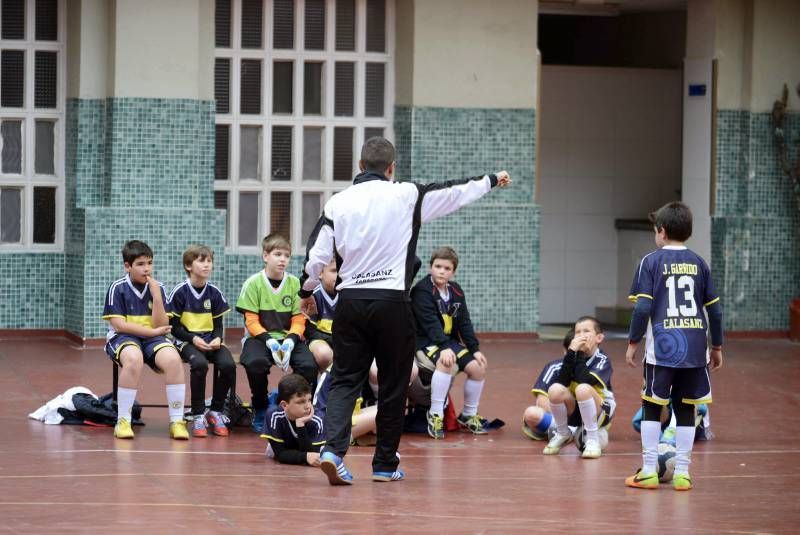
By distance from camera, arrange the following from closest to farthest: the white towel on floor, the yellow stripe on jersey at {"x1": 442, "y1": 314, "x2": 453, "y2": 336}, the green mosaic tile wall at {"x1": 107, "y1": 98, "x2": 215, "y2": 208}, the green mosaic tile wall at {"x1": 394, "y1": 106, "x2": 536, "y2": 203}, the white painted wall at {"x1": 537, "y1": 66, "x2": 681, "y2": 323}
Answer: the white towel on floor
the yellow stripe on jersey at {"x1": 442, "y1": 314, "x2": 453, "y2": 336}
the green mosaic tile wall at {"x1": 107, "y1": 98, "x2": 215, "y2": 208}
the green mosaic tile wall at {"x1": 394, "y1": 106, "x2": 536, "y2": 203}
the white painted wall at {"x1": 537, "y1": 66, "x2": 681, "y2": 323}

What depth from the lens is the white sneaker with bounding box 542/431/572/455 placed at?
873cm

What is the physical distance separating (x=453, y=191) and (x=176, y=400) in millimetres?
2448

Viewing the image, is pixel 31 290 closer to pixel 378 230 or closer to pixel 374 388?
pixel 374 388

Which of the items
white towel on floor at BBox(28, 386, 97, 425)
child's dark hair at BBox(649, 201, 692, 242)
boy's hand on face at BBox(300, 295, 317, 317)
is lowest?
white towel on floor at BBox(28, 386, 97, 425)

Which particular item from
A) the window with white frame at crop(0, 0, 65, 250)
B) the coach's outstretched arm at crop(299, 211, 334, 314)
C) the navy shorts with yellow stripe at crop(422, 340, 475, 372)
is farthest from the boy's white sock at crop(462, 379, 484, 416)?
the window with white frame at crop(0, 0, 65, 250)

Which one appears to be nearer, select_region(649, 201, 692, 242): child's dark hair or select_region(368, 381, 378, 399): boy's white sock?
select_region(649, 201, 692, 242): child's dark hair

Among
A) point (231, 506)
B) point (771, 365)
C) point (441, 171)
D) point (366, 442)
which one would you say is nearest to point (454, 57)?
point (441, 171)

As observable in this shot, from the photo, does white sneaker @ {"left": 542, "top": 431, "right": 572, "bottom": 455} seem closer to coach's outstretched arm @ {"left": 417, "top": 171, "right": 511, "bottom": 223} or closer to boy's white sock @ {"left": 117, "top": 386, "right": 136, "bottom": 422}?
coach's outstretched arm @ {"left": 417, "top": 171, "right": 511, "bottom": 223}

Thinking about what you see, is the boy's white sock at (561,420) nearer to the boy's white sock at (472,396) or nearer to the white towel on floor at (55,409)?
the boy's white sock at (472,396)

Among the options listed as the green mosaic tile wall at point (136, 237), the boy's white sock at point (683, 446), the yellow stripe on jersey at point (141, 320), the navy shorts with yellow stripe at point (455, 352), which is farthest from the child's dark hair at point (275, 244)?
the green mosaic tile wall at point (136, 237)

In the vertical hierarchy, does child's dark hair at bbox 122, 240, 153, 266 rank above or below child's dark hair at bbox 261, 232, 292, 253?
below

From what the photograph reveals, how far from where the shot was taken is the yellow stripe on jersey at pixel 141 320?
30.0 ft

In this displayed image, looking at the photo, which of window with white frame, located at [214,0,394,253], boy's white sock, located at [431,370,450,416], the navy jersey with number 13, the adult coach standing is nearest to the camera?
the adult coach standing

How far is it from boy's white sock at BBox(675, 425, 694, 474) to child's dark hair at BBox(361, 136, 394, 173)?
205 cm
